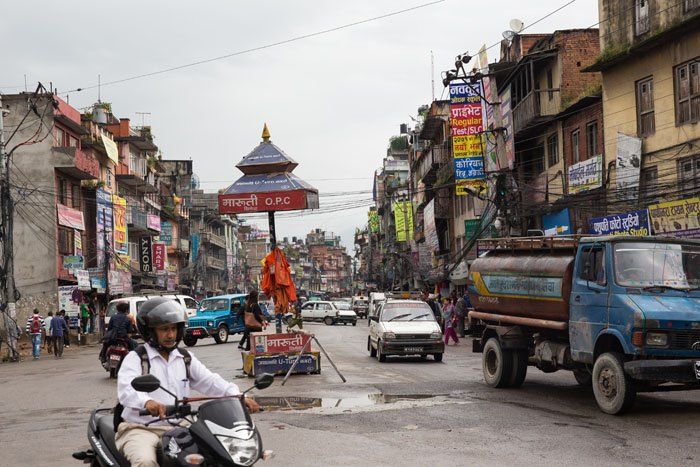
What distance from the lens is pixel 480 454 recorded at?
9320 mm

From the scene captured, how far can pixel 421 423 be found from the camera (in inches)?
464

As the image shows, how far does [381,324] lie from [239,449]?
20.1m

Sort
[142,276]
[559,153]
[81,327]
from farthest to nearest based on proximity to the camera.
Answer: [142,276] < [81,327] < [559,153]

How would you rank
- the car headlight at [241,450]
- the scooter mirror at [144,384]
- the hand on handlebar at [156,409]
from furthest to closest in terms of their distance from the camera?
the hand on handlebar at [156,409] < the scooter mirror at [144,384] < the car headlight at [241,450]

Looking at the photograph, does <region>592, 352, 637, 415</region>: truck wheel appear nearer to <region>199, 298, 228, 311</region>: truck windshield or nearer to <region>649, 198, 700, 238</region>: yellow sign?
<region>649, 198, 700, 238</region>: yellow sign

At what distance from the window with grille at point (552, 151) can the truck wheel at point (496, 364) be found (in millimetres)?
21326

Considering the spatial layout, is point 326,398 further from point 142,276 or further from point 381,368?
point 142,276

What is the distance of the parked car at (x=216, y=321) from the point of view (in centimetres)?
3631

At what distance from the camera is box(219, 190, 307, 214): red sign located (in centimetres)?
1997

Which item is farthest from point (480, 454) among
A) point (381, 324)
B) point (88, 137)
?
point (88, 137)

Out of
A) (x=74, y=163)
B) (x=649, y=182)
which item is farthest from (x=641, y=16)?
(x=74, y=163)

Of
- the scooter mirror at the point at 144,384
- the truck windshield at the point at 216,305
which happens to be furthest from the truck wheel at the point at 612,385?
the truck windshield at the point at 216,305

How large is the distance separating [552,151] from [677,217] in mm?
13444

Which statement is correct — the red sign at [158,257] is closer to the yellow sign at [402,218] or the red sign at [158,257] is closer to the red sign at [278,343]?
the yellow sign at [402,218]
